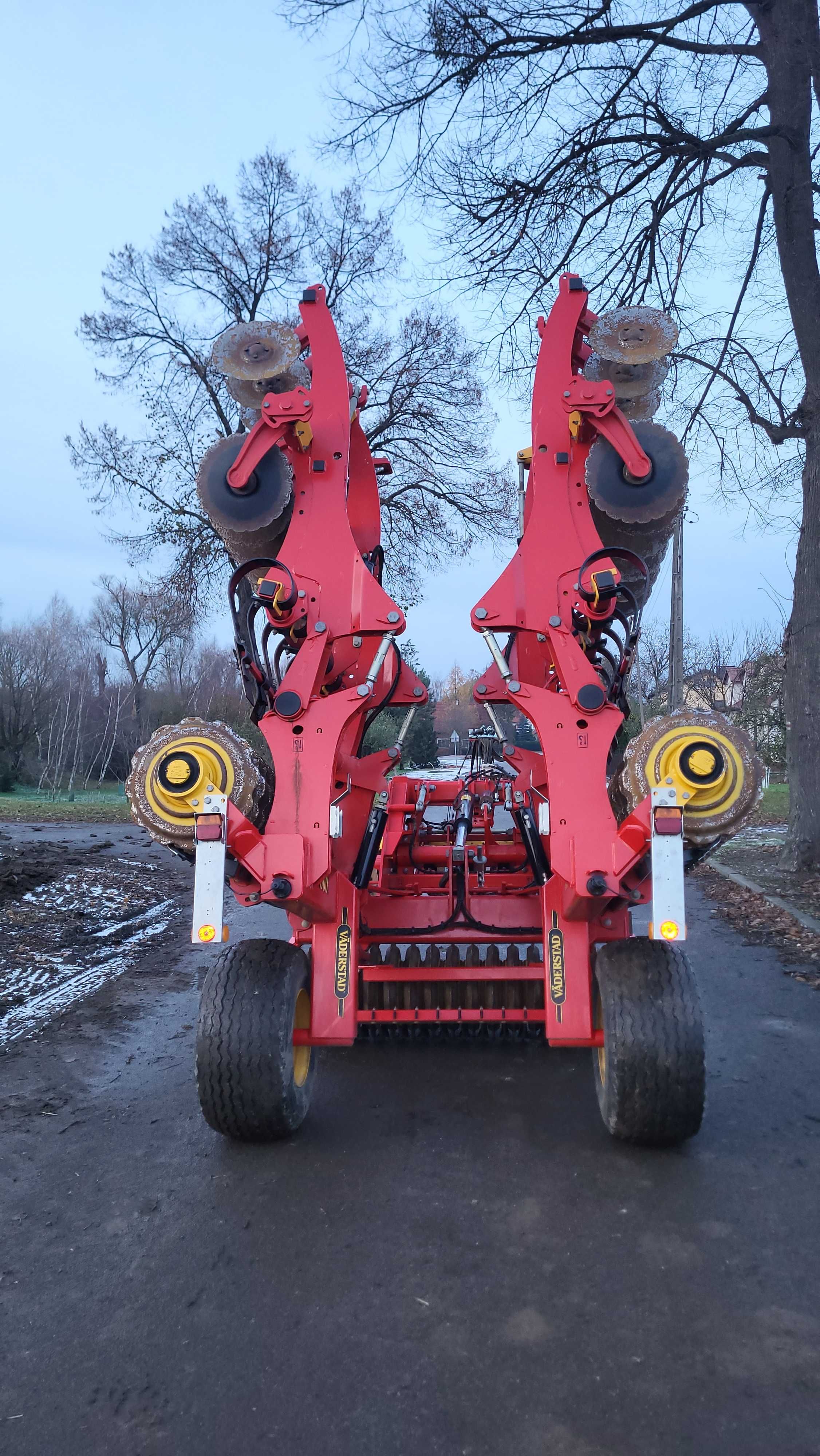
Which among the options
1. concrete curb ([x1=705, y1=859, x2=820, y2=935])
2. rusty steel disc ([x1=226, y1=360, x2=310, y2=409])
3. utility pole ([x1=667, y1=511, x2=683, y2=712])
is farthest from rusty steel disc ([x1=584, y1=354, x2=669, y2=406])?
utility pole ([x1=667, y1=511, x2=683, y2=712])

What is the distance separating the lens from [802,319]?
1023cm

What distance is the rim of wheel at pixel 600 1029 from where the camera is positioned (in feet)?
13.1

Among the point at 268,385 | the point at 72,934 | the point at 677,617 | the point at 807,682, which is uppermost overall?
the point at 677,617

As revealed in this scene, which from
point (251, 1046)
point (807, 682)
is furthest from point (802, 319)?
point (251, 1046)

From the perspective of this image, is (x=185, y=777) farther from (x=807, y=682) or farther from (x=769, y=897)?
(x=807, y=682)

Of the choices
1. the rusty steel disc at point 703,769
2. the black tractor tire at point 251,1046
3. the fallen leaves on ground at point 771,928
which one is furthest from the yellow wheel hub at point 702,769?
the fallen leaves on ground at point 771,928

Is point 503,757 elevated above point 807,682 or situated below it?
below

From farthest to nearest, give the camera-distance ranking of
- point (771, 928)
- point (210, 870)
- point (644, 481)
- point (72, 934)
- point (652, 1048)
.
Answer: point (771, 928) < point (72, 934) < point (644, 481) < point (652, 1048) < point (210, 870)

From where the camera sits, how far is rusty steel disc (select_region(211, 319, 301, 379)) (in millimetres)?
4797

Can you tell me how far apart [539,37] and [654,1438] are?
10.7 m

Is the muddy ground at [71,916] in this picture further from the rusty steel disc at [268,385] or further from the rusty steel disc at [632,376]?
the rusty steel disc at [632,376]

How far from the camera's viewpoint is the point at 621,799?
412cm

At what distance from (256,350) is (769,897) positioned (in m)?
7.17

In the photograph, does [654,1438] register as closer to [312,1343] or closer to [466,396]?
[312,1343]
